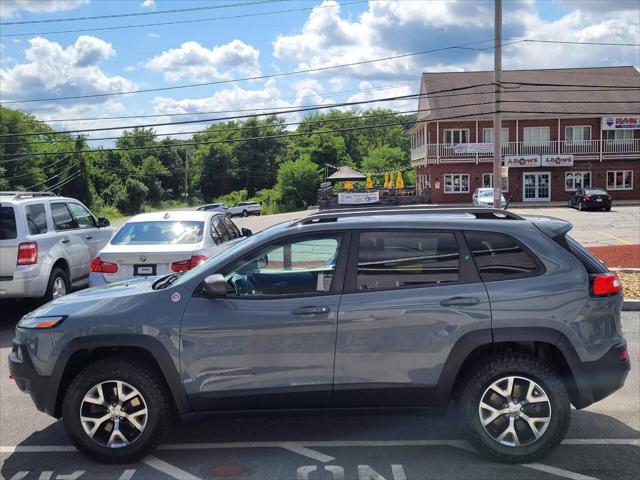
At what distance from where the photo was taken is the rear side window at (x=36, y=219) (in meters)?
9.17

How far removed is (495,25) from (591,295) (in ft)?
51.6

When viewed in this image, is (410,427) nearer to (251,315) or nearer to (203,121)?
(251,315)

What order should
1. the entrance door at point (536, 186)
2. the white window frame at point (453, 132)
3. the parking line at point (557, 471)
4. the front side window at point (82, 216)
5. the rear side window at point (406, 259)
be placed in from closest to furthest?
the parking line at point (557, 471), the rear side window at point (406, 259), the front side window at point (82, 216), the entrance door at point (536, 186), the white window frame at point (453, 132)

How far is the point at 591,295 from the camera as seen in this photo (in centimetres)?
435

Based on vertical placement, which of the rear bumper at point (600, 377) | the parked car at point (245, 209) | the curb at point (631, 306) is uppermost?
the rear bumper at point (600, 377)

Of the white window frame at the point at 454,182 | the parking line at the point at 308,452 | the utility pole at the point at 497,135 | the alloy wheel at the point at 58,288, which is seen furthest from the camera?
the white window frame at the point at 454,182

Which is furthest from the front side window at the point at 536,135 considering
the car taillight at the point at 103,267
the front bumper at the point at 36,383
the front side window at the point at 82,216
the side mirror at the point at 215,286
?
the front bumper at the point at 36,383

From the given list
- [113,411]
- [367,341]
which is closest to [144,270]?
[113,411]

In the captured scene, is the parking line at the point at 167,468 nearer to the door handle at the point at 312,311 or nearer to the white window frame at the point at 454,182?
the door handle at the point at 312,311

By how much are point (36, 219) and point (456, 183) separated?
4325 centimetres

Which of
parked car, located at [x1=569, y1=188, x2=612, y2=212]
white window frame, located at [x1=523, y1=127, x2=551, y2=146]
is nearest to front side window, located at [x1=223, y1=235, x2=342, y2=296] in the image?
parked car, located at [x1=569, y1=188, x2=612, y2=212]

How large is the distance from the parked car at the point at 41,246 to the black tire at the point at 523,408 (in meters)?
6.86

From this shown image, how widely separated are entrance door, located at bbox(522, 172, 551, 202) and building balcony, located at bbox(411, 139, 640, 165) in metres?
1.78

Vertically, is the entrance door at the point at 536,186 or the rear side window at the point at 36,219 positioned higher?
the rear side window at the point at 36,219
